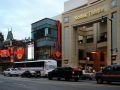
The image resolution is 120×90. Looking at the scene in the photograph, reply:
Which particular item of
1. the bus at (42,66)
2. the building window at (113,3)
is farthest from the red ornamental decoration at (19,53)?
the building window at (113,3)

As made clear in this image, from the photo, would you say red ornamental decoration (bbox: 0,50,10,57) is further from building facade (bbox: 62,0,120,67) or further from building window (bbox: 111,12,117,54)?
building window (bbox: 111,12,117,54)

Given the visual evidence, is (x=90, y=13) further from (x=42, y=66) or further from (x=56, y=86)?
(x=56, y=86)

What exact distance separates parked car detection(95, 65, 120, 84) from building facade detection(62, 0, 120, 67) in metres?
12.3

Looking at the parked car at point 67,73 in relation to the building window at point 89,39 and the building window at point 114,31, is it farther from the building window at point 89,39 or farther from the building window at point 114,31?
the building window at point 89,39

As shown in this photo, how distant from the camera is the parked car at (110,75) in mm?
32562

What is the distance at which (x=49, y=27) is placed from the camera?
72562 millimetres

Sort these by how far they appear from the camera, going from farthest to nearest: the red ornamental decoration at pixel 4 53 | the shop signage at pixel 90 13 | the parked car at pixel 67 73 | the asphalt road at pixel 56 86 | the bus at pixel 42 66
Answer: the red ornamental decoration at pixel 4 53, the shop signage at pixel 90 13, the bus at pixel 42 66, the parked car at pixel 67 73, the asphalt road at pixel 56 86

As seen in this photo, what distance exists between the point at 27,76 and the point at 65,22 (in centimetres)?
Answer: 1511

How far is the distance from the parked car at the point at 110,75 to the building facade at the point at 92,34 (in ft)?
40.4

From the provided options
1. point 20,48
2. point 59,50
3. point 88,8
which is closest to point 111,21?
point 88,8

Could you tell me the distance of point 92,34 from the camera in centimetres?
6931

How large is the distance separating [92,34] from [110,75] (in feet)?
119

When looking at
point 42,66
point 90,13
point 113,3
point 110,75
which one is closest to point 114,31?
point 113,3

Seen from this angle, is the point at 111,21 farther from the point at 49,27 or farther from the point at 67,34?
the point at 49,27
